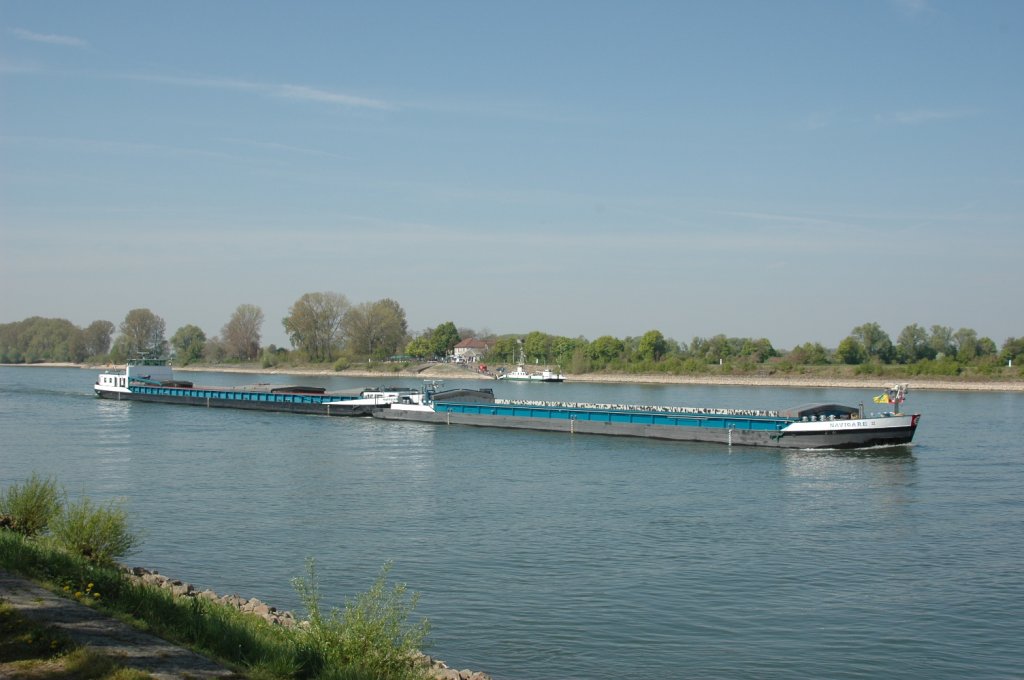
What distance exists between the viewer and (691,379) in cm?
Result: 12300

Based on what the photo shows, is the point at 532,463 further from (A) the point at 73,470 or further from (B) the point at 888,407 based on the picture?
(B) the point at 888,407

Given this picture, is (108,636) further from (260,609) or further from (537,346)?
(537,346)

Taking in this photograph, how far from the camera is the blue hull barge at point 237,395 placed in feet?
200

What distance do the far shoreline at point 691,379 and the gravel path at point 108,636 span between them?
98227 millimetres

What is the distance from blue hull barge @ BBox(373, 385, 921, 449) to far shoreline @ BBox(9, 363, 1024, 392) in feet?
201

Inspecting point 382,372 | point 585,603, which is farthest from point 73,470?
point 382,372

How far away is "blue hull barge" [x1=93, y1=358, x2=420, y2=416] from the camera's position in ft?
200

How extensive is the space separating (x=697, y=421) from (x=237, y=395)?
39.2 metres

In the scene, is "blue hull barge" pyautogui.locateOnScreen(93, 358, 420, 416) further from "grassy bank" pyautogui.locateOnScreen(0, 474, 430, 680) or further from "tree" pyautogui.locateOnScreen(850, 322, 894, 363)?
"tree" pyautogui.locateOnScreen(850, 322, 894, 363)

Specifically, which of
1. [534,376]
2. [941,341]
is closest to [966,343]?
[941,341]

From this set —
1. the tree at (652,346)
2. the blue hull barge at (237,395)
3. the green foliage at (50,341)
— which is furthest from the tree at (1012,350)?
the green foliage at (50,341)

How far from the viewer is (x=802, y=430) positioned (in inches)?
1628

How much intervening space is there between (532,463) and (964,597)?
21173 millimetres

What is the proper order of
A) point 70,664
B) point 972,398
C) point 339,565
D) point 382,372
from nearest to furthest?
point 70,664 → point 339,565 → point 972,398 → point 382,372
